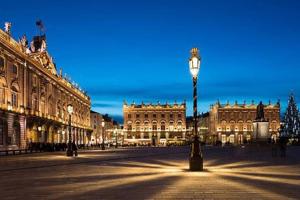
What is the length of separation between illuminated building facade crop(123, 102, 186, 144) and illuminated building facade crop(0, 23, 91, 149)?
70.8 metres

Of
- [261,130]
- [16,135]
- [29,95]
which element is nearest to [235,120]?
[261,130]

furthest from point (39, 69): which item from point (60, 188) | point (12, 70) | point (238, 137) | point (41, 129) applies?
point (238, 137)

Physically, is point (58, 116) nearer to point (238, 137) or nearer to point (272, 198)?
point (272, 198)

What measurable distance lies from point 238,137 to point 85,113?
70267 millimetres

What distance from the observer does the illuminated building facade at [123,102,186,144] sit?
179 meters

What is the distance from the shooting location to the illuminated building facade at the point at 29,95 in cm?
5834

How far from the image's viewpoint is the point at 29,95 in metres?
70.2

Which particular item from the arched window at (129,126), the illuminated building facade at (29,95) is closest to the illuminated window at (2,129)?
the illuminated building facade at (29,95)

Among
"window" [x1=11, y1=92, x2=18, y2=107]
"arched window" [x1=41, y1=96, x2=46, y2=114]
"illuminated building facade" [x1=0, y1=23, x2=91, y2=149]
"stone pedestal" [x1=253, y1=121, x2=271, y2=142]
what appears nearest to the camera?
"illuminated building facade" [x1=0, y1=23, x2=91, y2=149]

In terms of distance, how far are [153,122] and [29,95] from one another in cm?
11111

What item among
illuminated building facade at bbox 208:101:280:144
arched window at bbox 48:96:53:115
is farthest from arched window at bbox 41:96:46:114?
illuminated building facade at bbox 208:101:280:144

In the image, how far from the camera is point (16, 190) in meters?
14.8

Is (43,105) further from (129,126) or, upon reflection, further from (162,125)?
(162,125)

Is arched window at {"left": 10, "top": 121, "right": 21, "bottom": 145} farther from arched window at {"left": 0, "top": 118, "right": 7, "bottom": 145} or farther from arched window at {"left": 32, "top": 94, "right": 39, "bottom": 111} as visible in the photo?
arched window at {"left": 32, "top": 94, "right": 39, "bottom": 111}
